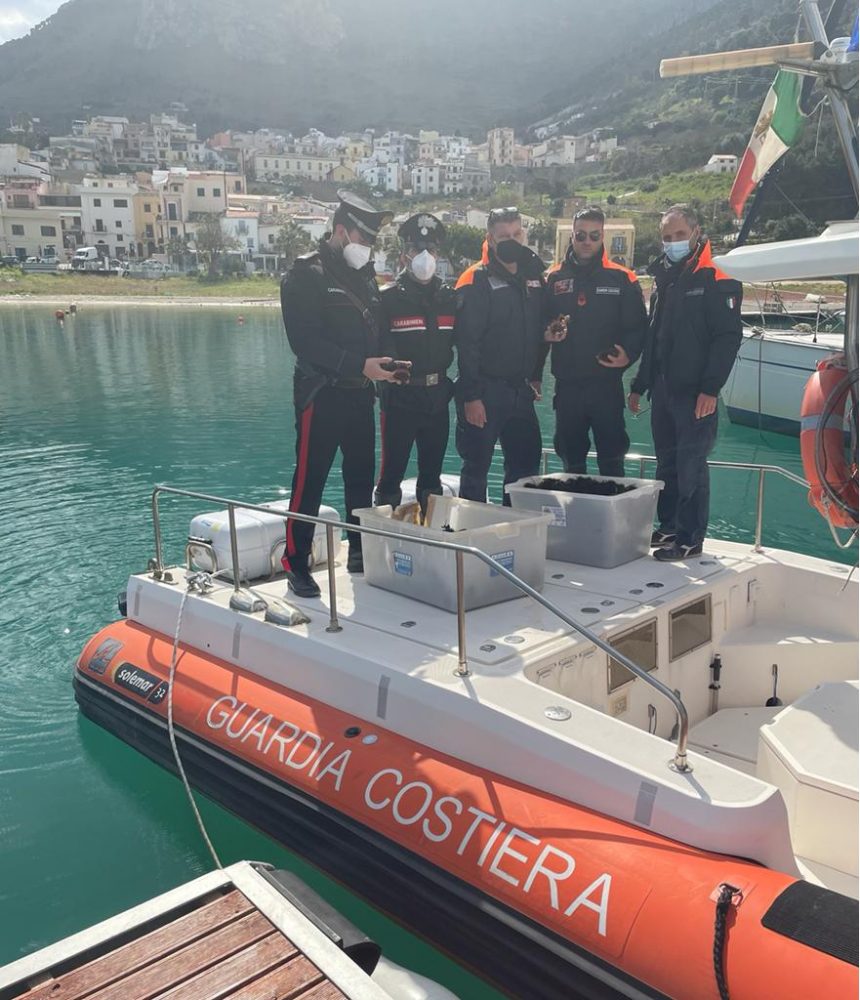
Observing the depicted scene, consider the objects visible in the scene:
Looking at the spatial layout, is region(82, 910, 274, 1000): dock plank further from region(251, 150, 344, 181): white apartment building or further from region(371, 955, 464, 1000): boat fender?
region(251, 150, 344, 181): white apartment building

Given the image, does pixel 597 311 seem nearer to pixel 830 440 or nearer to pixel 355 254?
pixel 355 254

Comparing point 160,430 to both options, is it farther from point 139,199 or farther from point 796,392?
point 139,199

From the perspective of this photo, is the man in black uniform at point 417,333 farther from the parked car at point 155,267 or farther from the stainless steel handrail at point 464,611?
the parked car at point 155,267

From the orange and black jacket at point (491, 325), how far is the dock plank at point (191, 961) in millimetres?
3459

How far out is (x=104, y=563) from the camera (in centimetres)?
870

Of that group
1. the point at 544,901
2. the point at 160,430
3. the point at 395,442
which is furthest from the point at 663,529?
the point at 160,430

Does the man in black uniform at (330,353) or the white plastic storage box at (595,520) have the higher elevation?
the man in black uniform at (330,353)

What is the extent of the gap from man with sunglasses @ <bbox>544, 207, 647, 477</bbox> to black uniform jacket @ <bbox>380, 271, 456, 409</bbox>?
0.87 m

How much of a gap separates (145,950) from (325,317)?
3.25 m

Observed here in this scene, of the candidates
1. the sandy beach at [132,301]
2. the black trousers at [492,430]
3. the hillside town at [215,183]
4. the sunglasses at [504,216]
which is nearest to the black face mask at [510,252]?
the sunglasses at [504,216]

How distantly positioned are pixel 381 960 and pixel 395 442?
299 centimetres

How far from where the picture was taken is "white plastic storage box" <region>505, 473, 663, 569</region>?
5172 millimetres

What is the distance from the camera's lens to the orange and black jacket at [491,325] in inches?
212

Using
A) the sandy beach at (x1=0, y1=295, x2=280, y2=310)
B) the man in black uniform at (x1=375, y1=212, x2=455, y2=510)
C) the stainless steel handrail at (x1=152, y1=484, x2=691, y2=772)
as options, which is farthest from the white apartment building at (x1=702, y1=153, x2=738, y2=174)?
the stainless steel handrail at (x1=152, y1=484, x2=691, y2=772)
